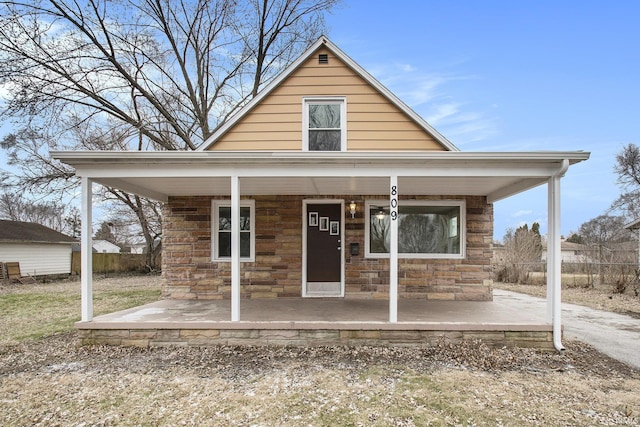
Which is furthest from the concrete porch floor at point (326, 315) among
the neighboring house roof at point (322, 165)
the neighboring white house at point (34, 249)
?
the neighboring white house at point (34, 249)

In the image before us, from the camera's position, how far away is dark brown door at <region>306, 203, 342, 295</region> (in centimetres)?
765

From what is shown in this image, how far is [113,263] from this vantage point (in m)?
20.8

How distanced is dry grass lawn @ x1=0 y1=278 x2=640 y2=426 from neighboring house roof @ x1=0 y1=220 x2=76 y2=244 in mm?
14993

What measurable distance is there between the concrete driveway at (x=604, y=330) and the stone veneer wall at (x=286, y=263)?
5.42 feet

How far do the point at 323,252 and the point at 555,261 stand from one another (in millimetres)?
4105

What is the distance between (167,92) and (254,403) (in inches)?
538

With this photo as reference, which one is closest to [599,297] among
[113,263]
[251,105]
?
[251,105]

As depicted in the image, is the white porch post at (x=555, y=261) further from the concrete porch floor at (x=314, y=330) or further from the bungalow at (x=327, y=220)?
the bungalow at (x=327, y=220)

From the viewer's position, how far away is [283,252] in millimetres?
7668

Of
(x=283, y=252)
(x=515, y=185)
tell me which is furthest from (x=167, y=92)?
(x=515, y=185)

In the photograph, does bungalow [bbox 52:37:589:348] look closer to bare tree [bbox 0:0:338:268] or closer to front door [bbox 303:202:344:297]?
front door [bbox 303:202:344:297]

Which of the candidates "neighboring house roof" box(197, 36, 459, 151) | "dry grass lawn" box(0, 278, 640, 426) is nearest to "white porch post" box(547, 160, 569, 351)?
"dry grass lawn" box(0, 278, 640, 426)

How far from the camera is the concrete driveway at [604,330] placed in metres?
5.18

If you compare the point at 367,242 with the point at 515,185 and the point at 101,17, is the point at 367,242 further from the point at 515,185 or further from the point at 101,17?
the point at 101,17
